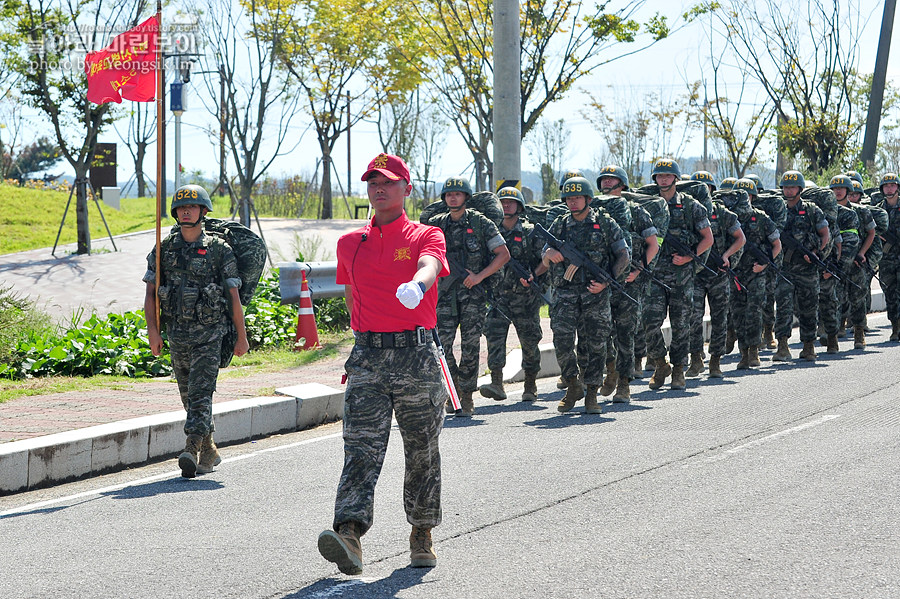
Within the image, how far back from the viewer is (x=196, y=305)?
7238 mm

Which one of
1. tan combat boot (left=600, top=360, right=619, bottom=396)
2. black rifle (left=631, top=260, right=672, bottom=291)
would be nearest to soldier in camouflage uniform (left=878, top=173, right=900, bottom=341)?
black rifle (left=631, top=260, right=672, bottom=291)

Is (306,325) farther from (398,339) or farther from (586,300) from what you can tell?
(398,339)

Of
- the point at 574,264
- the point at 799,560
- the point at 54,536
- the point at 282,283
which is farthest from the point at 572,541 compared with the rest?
the point at 282,283

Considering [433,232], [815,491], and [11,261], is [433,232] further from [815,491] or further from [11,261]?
[11,261]

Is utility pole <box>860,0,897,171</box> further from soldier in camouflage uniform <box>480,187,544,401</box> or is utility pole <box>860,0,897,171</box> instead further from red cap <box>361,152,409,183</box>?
red cap <box>361,152,409,183</box>

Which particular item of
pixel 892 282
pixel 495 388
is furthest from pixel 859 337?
pixel 495 388

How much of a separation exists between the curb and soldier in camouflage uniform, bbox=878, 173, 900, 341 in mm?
9217

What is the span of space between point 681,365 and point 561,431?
2.95 meters

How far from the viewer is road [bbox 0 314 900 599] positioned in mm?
4757

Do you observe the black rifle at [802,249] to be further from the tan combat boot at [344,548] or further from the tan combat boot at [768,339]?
the tan combat boot at [344,548]

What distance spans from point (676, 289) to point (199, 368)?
18.4ft

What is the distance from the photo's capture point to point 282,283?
13461 millimetres

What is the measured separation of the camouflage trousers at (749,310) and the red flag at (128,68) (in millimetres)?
7501

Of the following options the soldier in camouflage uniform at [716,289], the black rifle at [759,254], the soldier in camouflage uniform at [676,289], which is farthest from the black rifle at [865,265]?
the soldier in camouflage uniform at [676,289]
